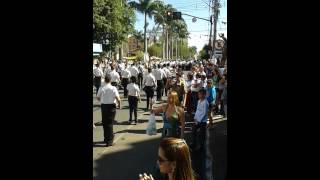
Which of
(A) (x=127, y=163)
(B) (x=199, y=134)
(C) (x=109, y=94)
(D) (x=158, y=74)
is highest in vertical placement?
(D) (x=158, y=74)

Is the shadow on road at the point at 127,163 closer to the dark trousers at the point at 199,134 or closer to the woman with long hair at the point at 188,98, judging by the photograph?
the dark trousers at the point at 199,134

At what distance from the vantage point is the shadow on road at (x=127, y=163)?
9367 millimetres

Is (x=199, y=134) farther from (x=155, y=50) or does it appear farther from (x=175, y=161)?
(x=155, y=50)

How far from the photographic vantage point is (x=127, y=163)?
33.8 feet

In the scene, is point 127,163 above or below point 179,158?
below

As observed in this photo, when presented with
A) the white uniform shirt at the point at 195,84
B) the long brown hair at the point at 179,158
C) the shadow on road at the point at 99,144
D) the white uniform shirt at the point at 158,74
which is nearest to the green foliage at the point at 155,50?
the white uniform shirt at the point at 158,74

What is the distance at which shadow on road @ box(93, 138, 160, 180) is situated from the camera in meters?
9.37

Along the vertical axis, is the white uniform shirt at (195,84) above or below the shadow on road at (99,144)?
above

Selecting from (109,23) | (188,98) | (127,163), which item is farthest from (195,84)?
(109,23)
